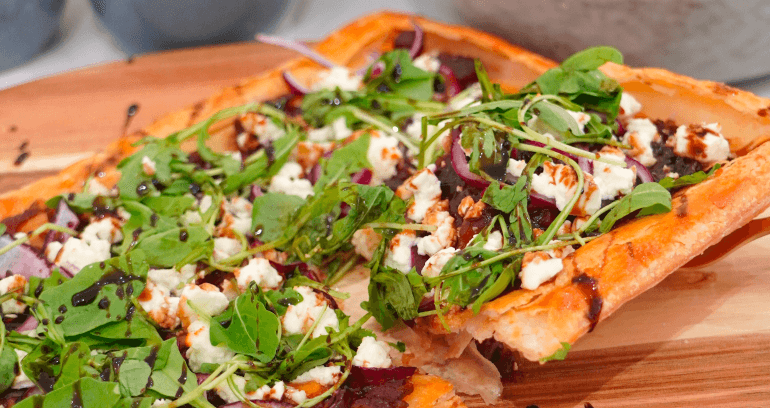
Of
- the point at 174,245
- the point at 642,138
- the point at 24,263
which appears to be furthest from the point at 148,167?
the point at 642,138

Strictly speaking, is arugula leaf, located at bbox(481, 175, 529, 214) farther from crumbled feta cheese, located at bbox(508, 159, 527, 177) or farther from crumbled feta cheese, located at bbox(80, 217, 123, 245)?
crumbled feta cheese, located at bbox(80, 217, 123, 245)

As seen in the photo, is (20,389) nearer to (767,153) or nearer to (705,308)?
(705,308)

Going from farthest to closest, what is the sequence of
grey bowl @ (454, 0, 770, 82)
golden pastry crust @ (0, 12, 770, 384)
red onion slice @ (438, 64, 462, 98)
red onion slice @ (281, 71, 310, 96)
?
red onion slice @ (281, 71, 310, 96)
red onion slice @ (438, 64, 462, 98)
grey bowl @ (454, 0, 770, 82)
golden pastry crust @ (0, 12, 770, 384)

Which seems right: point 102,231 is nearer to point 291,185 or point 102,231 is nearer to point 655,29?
point 291,185

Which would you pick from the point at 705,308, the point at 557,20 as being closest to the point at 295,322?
the point at 705,308

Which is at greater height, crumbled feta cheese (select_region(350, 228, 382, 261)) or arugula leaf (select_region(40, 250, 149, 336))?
crumbled feta cheese (select_region(350, 228, 382, 261))

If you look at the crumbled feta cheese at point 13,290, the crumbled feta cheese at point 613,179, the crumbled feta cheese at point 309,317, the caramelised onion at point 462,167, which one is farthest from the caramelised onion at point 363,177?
the crumbled feta cheese at point 13,290

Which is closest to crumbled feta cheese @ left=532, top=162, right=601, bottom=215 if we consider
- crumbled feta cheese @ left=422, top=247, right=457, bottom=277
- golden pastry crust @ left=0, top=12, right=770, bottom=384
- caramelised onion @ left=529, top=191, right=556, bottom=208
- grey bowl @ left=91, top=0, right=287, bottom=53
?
caramelised onion @ left=529, top=191, right=556, bottom=208

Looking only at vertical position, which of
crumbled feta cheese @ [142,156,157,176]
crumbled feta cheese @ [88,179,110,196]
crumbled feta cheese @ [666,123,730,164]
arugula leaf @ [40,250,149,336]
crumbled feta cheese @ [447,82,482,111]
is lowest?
arugula leaf @ [40,250,149,336]
